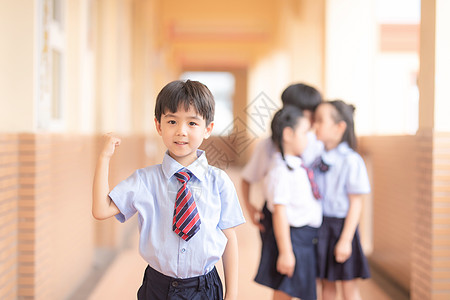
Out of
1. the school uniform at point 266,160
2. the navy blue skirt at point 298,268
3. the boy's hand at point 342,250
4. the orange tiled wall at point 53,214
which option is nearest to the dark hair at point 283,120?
the school uniform at point 266,160

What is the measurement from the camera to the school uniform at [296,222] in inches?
92.7

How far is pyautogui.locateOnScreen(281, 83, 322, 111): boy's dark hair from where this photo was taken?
256 cm

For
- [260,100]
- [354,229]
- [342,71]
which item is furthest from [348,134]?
[342,71]

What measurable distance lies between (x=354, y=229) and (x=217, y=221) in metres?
1.19

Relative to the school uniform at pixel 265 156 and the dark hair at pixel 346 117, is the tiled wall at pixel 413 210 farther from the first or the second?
the school uniform at pixel 265 156

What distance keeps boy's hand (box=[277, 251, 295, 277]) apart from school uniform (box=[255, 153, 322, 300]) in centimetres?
6

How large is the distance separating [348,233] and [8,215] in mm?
1676

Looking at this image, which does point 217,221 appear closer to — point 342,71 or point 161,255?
point 161,255

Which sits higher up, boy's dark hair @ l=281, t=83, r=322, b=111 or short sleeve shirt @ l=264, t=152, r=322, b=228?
boy's dark hair @ l=281, t=83, r=322, b=111

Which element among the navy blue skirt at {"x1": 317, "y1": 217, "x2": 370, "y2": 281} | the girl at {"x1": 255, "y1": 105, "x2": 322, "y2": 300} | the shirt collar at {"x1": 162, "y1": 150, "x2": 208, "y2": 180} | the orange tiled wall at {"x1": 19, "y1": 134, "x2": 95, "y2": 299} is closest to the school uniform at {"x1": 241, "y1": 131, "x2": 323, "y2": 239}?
the girl at {"x1": 255, "y1": 105, "x2": 322, "y2": 300}

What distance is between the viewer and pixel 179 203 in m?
1.43

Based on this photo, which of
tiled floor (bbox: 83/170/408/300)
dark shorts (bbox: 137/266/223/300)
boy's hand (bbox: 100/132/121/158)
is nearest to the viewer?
boy's hand (bbox: 100/132/121/158)

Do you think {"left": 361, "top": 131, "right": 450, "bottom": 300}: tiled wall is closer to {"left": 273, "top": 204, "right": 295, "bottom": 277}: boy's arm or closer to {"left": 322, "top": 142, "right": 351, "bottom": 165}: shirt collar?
{"left": 322, "top": 142, "right": 351, "bottom": 165}: shirt collar

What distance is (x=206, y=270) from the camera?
5.06ft
